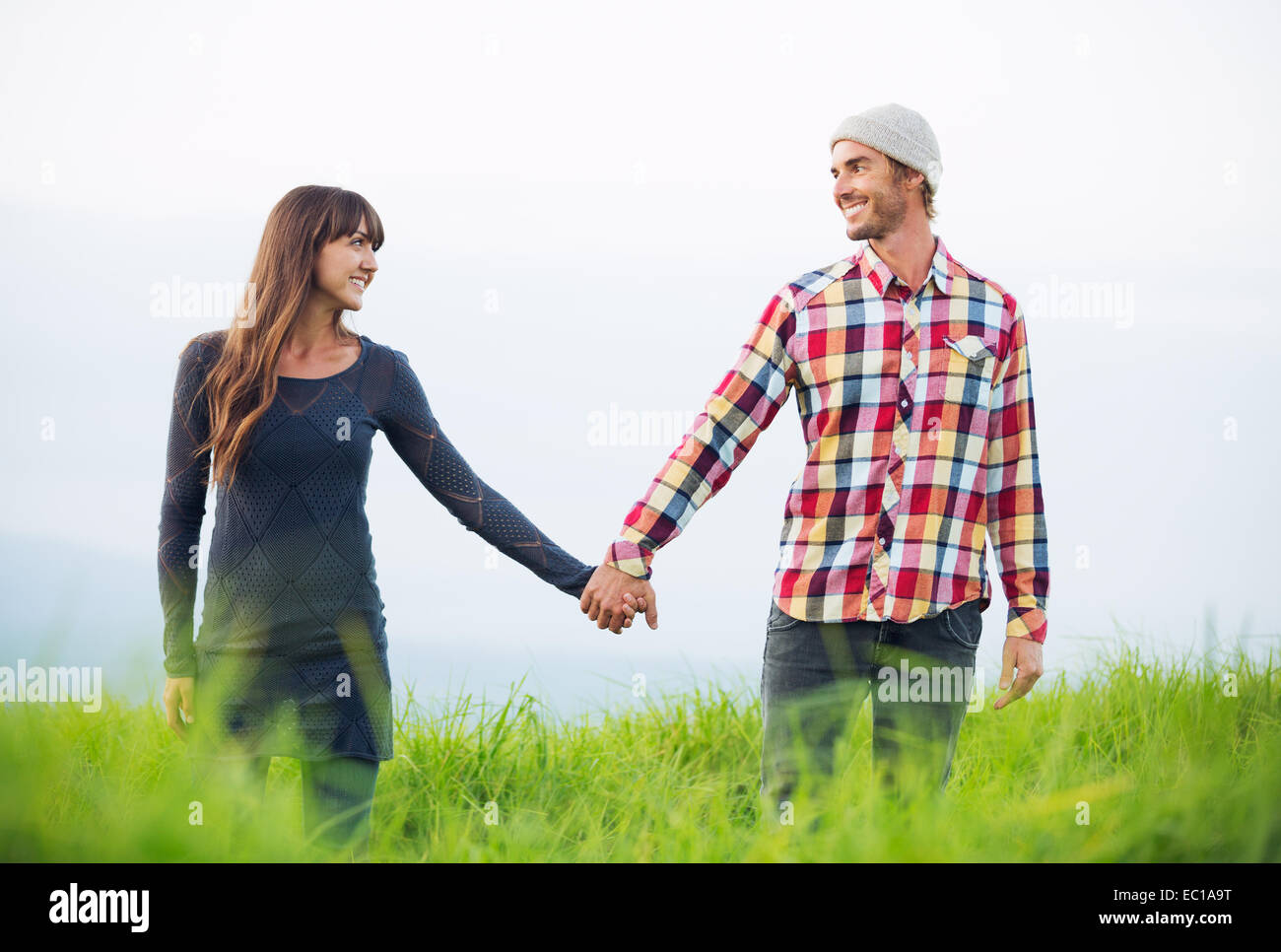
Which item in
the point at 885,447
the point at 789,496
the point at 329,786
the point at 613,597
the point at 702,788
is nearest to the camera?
the point at 329,786

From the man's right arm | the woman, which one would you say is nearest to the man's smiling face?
the man's right arm

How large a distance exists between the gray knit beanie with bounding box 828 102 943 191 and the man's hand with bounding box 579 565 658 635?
139cm

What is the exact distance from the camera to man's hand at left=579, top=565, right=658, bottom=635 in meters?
3.18

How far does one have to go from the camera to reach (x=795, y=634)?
2.97 m

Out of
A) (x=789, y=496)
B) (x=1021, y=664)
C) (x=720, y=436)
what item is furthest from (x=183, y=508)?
(x=1021, y=664)

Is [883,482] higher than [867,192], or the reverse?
[867,192]

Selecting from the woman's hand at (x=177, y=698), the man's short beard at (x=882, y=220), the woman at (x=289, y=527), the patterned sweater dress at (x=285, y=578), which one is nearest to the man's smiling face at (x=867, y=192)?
the man's short beard at (x=882, y=220)

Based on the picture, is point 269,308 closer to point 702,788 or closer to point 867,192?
point 867,192

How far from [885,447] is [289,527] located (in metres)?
1.60

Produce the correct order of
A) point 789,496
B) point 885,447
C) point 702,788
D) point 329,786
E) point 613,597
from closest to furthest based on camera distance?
point 329,786
point 885,447
point 789,496
point 613,597
point 702,788

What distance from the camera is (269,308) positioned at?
2992 mm

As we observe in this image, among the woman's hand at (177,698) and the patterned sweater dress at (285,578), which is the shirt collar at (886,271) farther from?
the woman's hand at (177,698)
